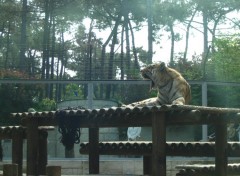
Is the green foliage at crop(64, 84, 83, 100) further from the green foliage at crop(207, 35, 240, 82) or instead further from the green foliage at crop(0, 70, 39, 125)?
the green foliage at crop(207, 35, 240, 82)

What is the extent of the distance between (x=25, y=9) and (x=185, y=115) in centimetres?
2473

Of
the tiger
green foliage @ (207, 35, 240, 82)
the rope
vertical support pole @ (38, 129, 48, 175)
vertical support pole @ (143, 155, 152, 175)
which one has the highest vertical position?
green foliage @ (207, 35, 240, 82)

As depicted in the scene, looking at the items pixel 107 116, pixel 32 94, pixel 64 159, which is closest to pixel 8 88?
pixel 32 94

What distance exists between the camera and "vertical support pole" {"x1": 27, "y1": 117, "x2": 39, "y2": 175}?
809 centimetres

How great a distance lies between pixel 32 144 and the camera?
8117 millimetres

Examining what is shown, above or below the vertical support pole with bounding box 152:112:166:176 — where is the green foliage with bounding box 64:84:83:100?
above

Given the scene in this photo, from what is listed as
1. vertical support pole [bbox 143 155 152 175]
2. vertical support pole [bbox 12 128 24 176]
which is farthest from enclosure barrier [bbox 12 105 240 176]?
vertical support pole [bbox 143 155 152 175]

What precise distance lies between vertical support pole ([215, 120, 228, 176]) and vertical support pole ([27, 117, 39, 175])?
211 centimetres

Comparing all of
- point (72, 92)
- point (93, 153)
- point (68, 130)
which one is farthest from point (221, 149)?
point (72, 92)

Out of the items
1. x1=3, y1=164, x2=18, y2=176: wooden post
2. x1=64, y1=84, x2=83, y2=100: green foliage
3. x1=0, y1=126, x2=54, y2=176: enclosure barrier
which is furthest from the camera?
x1=64, y1=84, x2=83, y2=100: green foliage

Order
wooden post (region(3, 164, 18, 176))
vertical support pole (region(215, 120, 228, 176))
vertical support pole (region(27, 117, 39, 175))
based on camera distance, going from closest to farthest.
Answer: wooden post (region(3, 164, 18, 176))
vertical support pole (region(215, 120, 228, 176))
vertical support pole (region(27, 117, 39, 175))

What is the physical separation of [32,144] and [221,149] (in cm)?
219

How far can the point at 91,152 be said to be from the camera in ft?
32.6

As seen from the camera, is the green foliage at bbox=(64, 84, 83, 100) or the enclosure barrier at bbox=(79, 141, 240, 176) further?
the green foliage at bbox=(64, 84, 83, 100)
